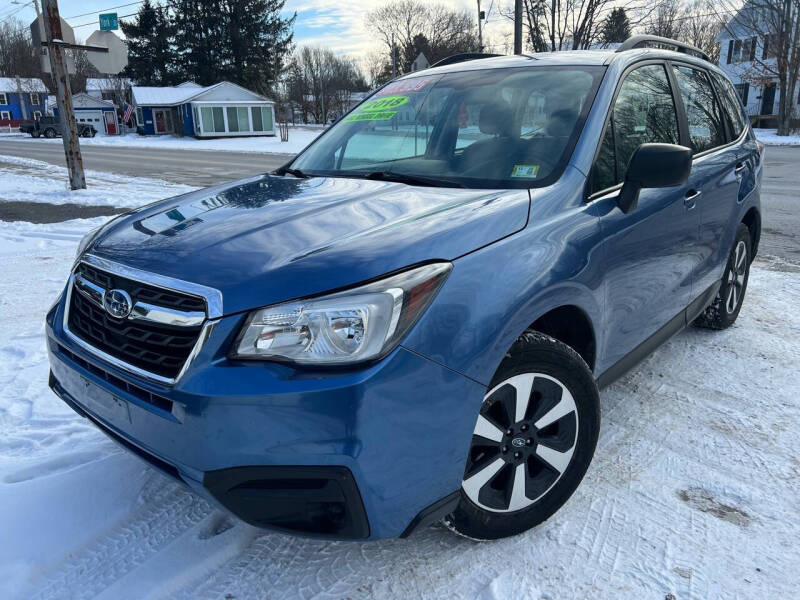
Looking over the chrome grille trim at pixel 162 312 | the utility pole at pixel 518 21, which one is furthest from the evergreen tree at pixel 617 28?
the chrome grille trim at pixel 162 312

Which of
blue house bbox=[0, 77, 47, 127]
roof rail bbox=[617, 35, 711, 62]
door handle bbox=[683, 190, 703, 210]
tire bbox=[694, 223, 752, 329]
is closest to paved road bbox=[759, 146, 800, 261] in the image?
tire bbox=[694, 223, 752, 329]

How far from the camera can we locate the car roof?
3.01 meters

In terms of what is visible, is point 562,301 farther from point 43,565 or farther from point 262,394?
point 43,565

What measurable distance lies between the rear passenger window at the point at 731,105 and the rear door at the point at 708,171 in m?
0.16

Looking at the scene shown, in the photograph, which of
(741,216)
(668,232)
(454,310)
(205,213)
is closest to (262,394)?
(454,310)

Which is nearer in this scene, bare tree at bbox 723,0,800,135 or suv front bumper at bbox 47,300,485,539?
suv front bumper at bbox 47,300,485,539

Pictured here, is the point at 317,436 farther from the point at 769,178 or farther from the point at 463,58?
the point at 769,178

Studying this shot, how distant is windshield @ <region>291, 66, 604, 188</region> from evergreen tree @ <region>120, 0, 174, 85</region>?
6226cm

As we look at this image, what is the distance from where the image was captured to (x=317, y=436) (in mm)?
1687

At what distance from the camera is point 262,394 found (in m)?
1.70

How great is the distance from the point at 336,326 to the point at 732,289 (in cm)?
360

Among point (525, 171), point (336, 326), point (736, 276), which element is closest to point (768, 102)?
point (736, 276)

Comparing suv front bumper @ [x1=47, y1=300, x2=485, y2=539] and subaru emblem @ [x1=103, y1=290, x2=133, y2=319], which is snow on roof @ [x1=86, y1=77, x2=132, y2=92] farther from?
suv front bumper @ [x1=47, y1=300, x2=485, y2=539]

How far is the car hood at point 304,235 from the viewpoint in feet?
5.97
